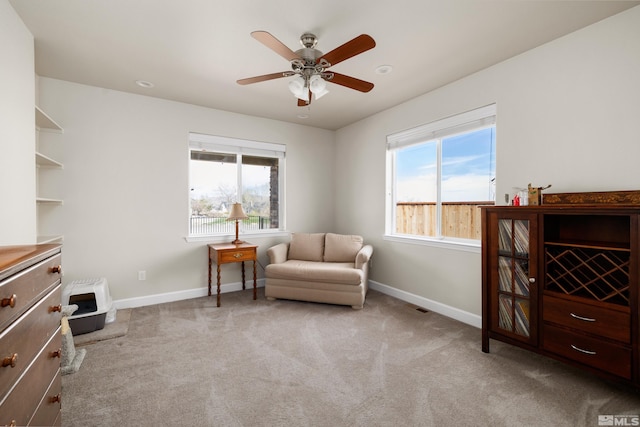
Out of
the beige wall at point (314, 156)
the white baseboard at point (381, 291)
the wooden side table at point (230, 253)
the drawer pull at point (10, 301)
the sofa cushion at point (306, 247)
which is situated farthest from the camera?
the sofa cushion at point (306, 247)

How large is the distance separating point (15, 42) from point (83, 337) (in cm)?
240

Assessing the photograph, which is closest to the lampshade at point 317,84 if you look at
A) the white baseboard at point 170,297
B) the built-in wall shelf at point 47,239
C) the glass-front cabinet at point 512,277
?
the glass-front cabinet at point 512,277

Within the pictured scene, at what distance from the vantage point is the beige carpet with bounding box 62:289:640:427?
Result: 171cm

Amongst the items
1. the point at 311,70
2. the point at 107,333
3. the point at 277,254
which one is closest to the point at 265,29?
the point at 311,70

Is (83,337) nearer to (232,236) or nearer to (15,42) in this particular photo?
(232,236)

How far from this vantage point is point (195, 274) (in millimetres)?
3885

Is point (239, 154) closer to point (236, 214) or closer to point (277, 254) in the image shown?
point (236, 214)

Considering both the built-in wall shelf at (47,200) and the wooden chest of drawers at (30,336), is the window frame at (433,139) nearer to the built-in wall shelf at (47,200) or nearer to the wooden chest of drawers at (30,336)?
the wooden chest of drawers at (30,336)

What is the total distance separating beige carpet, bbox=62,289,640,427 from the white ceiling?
99.0 inches

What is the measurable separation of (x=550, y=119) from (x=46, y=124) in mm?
4611

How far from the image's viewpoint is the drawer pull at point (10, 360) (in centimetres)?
87

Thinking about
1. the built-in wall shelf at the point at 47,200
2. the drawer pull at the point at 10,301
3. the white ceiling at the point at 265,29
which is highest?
the white ceiling at the point at 265,29

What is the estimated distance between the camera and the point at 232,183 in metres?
4.25

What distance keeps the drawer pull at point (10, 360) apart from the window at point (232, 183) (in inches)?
121
